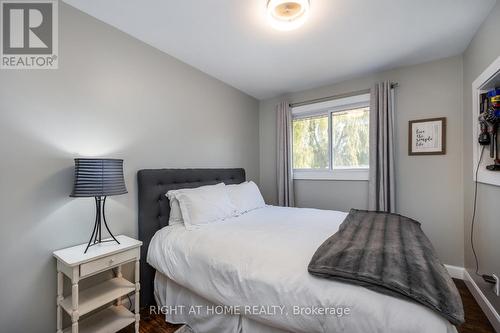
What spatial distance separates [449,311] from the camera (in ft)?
2.75

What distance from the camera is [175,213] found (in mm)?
2012

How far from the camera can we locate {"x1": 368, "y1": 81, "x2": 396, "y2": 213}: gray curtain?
103 inches

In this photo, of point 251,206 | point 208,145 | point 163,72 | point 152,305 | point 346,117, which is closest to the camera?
point 152,305

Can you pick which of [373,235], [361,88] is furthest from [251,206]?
[361,88]

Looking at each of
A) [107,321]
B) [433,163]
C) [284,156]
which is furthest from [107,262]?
[433,163]

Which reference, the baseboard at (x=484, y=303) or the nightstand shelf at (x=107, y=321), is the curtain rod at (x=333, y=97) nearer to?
the baseboard at (x=484, y=303)

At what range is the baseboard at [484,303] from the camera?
164 cm

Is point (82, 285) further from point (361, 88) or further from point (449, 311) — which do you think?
point (361, 88)

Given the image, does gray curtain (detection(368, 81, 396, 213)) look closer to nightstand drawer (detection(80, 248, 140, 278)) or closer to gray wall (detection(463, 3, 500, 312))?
gray wall (detection(463, 3, 500, 312))

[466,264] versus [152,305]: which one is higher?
[466,264]

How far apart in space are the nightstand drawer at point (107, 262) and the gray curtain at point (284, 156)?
7.38 ft

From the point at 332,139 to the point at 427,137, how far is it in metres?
1.10

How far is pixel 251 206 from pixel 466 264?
2417mm

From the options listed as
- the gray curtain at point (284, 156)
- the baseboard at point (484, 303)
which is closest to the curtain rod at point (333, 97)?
the gray curtain at point (284, 156)
